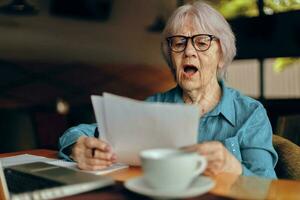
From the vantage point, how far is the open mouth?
153cm

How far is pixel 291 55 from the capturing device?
316cm

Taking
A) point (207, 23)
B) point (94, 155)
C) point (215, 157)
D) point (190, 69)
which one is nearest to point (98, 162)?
point (94, 155)

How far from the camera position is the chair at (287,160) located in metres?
1.40

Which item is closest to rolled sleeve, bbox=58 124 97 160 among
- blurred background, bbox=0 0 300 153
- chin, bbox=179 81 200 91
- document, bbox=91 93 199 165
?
document, bbox=91 93 199 165

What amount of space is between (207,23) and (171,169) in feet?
2.88

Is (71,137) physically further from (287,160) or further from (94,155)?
(287,160)

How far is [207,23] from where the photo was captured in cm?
154

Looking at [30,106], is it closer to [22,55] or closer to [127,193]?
[22,55]

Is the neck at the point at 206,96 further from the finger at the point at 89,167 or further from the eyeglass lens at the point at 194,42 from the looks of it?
the finger at the point at 89,167

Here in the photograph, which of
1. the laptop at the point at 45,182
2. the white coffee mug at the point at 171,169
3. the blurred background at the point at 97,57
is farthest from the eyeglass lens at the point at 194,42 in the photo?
the blurred background at the point at 97,57

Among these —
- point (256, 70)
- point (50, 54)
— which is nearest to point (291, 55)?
point (256, 70)

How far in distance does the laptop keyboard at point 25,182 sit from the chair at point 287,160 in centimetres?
75

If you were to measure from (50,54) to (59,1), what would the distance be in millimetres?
412

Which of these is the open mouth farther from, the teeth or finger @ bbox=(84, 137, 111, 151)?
finger @ bbox=(84, 137, 111, 151)
